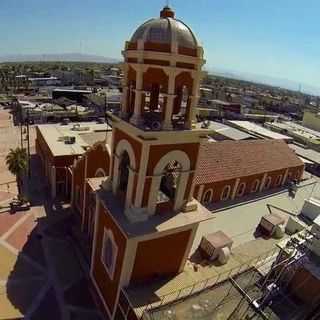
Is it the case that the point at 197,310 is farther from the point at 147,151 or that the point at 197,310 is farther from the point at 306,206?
the point at 306,206

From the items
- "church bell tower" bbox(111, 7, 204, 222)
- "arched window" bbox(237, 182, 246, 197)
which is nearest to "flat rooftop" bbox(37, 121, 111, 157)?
"arched window" bbox(237, 182, 246, 197)

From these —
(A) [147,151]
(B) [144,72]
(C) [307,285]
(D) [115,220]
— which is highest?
(B) [144,72]

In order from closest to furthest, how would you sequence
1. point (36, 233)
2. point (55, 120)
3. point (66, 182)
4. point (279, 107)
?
point (36, 233) → point (66, 182) → point (55, 120) → point (279, 107)

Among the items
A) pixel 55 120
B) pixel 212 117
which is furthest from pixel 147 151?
pixel 212 117

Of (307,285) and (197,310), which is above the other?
(307,285)

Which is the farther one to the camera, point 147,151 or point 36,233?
point 36,233

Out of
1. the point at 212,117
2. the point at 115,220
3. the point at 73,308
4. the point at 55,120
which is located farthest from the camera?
the point at 212,117
